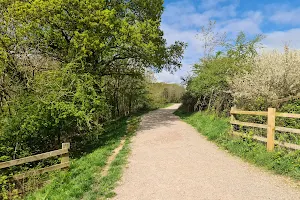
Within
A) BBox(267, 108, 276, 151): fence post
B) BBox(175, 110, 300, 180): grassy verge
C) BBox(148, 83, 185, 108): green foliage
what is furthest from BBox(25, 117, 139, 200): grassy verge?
BBox(148, 83, 185, 108): green foliage

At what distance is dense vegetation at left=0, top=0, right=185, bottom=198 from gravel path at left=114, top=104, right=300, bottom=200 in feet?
11.4

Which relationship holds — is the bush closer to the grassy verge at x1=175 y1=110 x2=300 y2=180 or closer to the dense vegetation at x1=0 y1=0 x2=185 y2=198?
the grassy verge at x1=175 y1=110 x2=300 y2=180

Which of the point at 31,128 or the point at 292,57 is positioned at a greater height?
the point at 292,57

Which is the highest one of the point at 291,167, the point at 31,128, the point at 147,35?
the point at 147,35

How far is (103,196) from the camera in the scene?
190 inches

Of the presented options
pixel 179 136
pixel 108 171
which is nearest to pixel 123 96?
pixel 179 136

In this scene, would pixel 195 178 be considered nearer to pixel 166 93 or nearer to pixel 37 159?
pixel 37 159

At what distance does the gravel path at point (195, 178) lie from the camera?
Result: 15.3 feet

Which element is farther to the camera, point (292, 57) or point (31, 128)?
point (292, 57)

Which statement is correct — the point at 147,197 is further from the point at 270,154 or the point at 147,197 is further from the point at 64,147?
the point at 270,154

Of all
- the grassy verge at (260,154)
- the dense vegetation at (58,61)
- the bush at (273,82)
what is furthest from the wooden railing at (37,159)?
the bush at (273,82)

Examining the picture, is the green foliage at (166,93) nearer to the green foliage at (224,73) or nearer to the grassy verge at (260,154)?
the green foliage at (224,73)

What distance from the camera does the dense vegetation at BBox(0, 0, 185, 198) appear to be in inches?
326

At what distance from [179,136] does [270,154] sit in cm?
476
